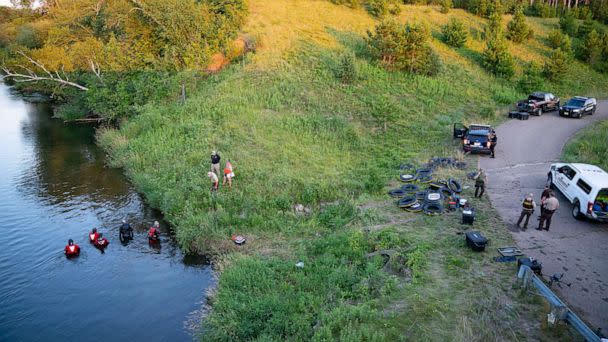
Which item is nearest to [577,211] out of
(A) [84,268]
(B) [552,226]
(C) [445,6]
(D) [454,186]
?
(B) [552,226]

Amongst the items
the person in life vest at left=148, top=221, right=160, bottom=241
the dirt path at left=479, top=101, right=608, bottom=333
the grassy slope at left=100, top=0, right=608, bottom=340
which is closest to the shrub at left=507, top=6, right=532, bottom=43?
the grassy slope at left=100, top=0, right=608, bottom=340

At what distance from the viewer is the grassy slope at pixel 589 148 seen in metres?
24.0

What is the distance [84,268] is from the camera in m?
17.7

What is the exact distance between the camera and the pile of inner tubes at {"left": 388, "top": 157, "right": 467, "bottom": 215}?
1950cm

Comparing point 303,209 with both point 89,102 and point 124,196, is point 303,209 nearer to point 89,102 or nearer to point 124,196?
point 124,196

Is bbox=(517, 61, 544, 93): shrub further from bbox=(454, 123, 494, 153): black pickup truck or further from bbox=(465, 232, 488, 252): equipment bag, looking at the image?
bbox=(465, 232, 488, 252): equipment bag

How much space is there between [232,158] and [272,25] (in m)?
26.2

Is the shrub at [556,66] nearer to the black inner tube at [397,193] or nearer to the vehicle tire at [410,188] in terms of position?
the vehicle tire at [410,188]

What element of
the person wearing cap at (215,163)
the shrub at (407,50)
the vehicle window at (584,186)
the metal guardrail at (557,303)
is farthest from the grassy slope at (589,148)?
the person wearing cap at (215,163)

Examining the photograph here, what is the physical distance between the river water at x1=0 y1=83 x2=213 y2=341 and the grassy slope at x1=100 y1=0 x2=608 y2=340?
4.74ft

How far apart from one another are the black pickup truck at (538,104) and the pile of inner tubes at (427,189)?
43.4ft

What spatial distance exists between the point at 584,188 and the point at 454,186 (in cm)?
545

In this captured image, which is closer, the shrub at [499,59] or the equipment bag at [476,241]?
the equipment bag at [476,241]

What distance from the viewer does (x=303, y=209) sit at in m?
21.0
